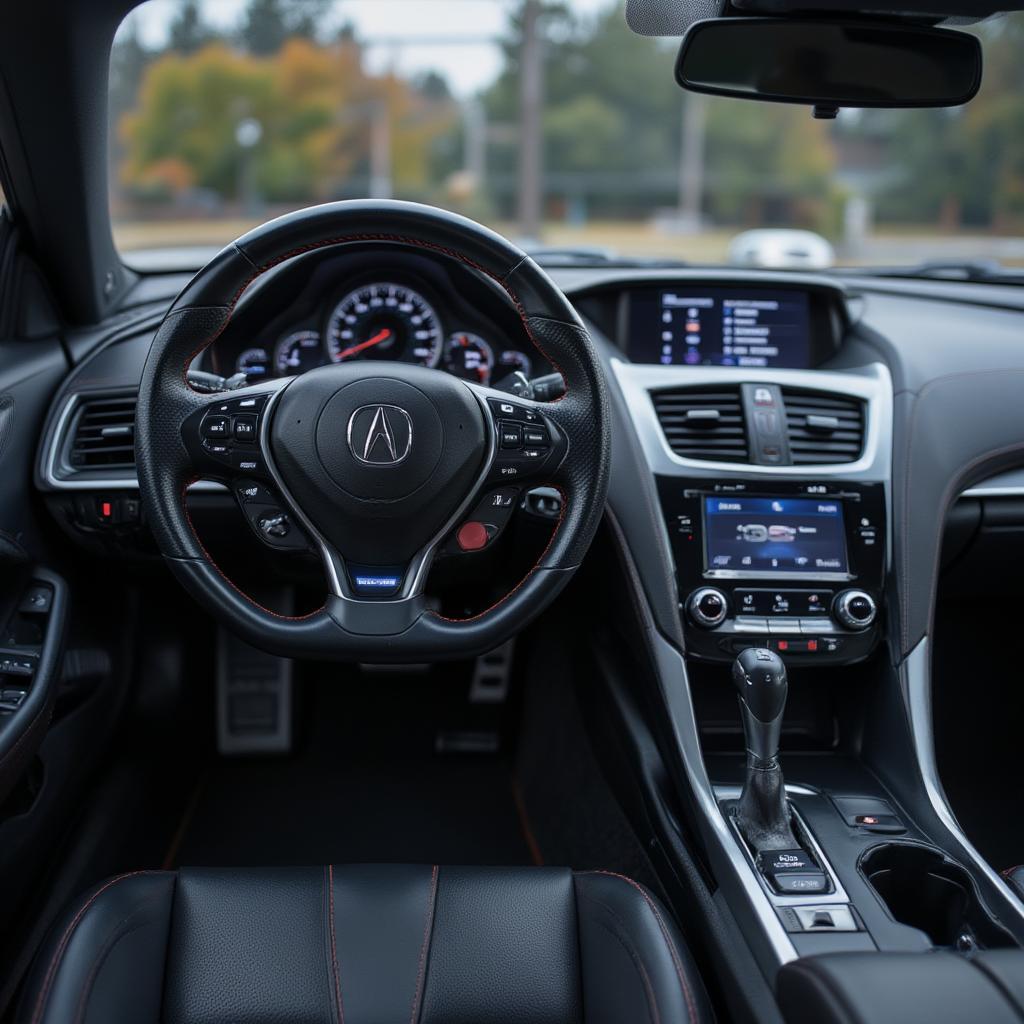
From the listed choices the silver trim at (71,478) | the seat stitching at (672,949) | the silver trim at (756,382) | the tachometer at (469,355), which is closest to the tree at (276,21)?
the tachometer at (469,355)

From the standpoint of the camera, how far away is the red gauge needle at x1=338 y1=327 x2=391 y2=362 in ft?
7.76

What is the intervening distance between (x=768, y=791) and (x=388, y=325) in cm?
125

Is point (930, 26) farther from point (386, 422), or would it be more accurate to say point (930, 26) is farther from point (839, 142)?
point (839, 142)

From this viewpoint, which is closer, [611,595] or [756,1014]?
[756,1014]

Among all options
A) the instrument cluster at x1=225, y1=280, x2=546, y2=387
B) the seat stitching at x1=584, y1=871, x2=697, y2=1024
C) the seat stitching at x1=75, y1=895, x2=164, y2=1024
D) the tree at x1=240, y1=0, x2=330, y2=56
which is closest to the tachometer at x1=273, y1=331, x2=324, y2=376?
the instrument cluster at x1=225, y1=280, x2=546, y2=387

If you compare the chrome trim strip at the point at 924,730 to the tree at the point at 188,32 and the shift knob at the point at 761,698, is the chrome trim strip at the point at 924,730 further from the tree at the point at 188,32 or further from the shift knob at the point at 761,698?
the tree at the point at 188,32

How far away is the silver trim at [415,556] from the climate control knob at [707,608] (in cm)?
56

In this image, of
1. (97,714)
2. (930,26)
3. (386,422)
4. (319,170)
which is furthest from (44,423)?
(319,170)

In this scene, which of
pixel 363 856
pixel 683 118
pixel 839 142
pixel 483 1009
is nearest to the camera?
pixel 483 1009

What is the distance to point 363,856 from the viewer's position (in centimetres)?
265

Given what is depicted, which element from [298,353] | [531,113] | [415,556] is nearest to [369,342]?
[298,353]

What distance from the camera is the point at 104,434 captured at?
215 cm

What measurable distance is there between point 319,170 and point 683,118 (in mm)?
2081

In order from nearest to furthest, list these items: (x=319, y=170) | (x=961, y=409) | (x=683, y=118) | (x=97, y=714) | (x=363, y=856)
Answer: (x=961, y=409) → (x=97, y=714) → (x=363, y=856) → (x=683, y=118) → (x=319, y=170)
